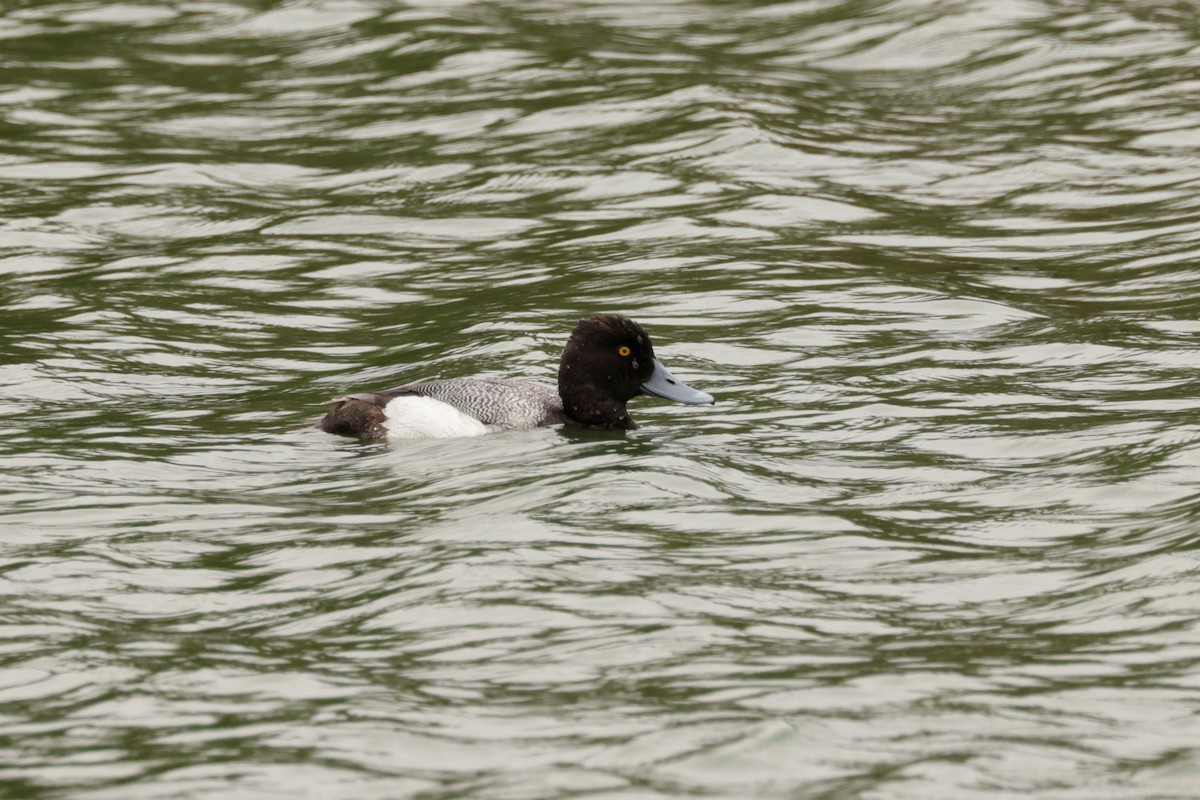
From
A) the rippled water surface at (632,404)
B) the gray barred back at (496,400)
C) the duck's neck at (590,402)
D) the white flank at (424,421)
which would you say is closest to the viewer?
the rippled water surface at (632,404)

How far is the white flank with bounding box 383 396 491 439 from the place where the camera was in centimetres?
1146

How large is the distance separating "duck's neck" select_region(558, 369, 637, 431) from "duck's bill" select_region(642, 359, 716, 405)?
0.21 m

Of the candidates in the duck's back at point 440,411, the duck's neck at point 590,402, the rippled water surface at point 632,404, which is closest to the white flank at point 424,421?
the duck's back at point 440,411

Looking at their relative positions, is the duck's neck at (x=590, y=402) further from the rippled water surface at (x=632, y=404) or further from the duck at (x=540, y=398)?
the rippled water surface at (x=632, y=404)

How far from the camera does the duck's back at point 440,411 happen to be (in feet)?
37.6

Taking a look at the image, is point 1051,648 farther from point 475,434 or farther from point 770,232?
point 770,232

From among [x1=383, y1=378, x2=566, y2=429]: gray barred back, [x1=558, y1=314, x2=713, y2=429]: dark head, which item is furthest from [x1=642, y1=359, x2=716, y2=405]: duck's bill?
[x1=383, y1=378, x2=566, y2=429]: gray barred back

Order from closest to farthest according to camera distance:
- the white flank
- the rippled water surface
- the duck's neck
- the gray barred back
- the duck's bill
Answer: the rippled water surface, the white flank, the gray barred back, the duck's neck, the duck's bill

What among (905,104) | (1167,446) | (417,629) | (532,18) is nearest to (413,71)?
(532,18)

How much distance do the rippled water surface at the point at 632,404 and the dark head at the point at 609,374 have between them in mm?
301

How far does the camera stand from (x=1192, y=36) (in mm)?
21953

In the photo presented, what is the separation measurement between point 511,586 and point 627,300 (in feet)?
21.3

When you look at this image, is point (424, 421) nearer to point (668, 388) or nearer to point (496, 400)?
point (496, 400)

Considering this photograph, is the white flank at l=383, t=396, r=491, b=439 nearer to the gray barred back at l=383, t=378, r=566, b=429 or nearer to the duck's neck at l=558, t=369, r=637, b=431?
the gray barred back at l=383, t=378, r=566, b=429
